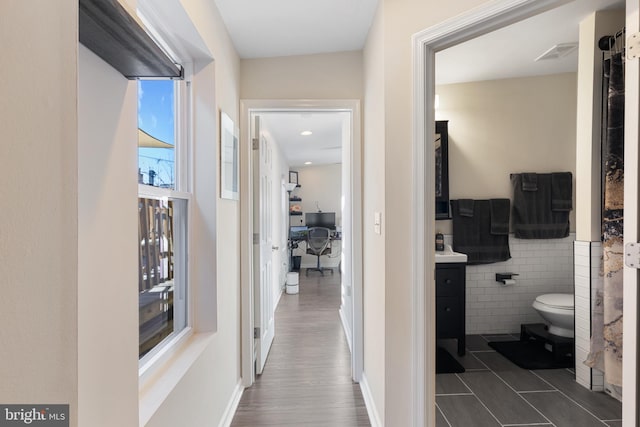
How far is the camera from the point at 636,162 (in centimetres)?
105

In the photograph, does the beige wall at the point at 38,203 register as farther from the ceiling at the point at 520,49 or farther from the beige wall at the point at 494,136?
the beige wall at the point at 494,136

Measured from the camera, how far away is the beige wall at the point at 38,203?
0.40 metres

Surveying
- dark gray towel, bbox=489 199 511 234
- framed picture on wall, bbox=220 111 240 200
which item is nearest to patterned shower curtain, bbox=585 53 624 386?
dark gray towel, bbox=489 199 511 234

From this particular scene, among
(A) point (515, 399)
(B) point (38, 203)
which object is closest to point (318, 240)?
(A) point (515, 399)

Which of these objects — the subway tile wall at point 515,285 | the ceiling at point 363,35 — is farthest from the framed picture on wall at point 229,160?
the subway tile wall at point 515,285

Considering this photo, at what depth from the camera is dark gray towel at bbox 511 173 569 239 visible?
3.13 m

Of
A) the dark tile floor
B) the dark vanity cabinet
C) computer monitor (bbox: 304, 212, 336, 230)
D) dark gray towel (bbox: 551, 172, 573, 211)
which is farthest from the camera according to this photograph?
computer monitor (bbox: 304, 212, 336, 230)

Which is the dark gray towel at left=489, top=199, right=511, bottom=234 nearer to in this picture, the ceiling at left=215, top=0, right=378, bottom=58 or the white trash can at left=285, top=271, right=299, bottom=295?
the ceiling at left=215, top=0, right=378, bottom=58

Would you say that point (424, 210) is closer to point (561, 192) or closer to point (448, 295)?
point (448, 295)

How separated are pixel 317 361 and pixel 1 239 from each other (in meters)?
2.74

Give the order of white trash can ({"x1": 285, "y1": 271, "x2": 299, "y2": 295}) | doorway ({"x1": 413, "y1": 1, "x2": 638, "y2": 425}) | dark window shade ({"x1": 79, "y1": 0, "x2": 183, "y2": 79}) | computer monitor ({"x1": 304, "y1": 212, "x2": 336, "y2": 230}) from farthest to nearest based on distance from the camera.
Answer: computer monitor ({"x1": 304, "y1": 212, "x2": 336, "y2": 230}), white trash can ({"x1": 285, "y1": 271, "x2": 299, "y2": 295}), doorway ({"x1": 413, "y1": 1, "x2": 638, "y2": 425}), dark window shade ({"x1": 79, "y1": 0, "x2": 183, "y2": 79})

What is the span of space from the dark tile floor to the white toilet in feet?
1.15

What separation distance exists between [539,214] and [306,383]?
8.83 feet

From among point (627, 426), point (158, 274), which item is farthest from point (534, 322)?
point (158, 274)
